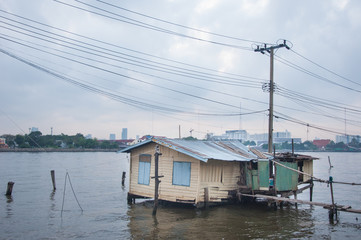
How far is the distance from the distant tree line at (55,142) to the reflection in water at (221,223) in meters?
111

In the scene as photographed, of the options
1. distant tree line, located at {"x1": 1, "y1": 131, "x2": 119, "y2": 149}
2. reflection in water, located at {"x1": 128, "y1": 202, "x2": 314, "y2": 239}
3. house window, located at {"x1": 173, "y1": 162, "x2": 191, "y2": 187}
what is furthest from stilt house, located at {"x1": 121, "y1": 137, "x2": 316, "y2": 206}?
distant tree line, located at {"x1": 1, "y1": 131, "x2": 119, "y2": 149}

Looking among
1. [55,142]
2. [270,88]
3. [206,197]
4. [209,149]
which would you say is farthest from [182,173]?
[55,142]

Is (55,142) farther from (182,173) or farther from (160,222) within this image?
(160,222)

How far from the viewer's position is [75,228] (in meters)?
15.3

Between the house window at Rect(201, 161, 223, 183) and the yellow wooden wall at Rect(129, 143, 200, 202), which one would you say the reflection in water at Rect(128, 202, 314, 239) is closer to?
the yellow wooden wall at Rect(129, 143, 200, 202)

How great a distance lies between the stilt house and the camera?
1777cm

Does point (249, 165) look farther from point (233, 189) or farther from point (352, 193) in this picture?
point (352, 193)

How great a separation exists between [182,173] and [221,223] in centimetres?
363

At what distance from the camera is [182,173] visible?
59.3 feet

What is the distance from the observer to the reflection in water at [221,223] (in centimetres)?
1417

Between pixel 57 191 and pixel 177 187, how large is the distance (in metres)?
16.1

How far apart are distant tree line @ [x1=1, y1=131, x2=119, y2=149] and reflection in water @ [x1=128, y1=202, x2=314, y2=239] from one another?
364ft

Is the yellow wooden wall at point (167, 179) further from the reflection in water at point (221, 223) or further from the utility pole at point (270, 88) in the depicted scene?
the utility pole at point (270, 88)

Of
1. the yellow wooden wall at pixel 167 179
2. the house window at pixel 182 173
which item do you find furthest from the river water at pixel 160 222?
the house window at pixel 182 173
